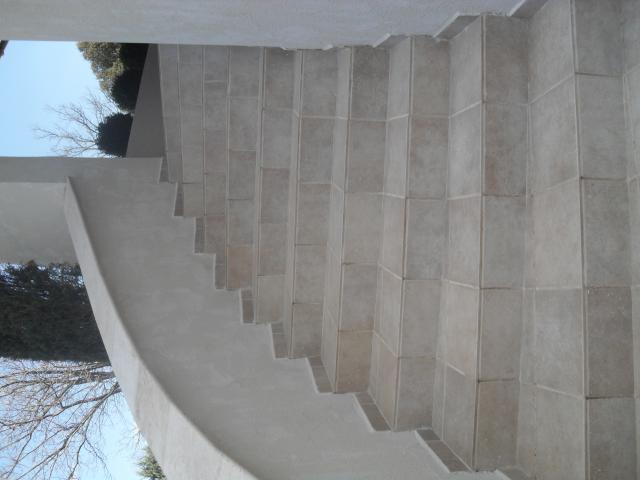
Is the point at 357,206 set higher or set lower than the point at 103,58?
lower

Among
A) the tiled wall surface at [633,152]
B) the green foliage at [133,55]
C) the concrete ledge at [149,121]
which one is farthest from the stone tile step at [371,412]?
the green foliage at [133,55]

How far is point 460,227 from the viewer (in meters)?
2.29

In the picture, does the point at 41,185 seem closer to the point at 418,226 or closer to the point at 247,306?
the point at 247,306

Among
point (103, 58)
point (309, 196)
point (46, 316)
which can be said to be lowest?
point (46, 316)

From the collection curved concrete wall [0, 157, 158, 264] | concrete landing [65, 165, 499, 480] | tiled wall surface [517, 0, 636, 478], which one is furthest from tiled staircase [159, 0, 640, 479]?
curved concrete wall [0, 157, 158, 264]

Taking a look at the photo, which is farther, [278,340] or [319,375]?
[278,340]

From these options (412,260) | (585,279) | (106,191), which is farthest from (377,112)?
(106,191)

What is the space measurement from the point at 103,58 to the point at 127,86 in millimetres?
1124

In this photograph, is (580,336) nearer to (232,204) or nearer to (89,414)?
(232,204)

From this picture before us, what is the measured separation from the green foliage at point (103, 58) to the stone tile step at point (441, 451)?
671 cm

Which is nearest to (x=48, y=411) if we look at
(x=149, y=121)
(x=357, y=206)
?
(x=149, y=121)

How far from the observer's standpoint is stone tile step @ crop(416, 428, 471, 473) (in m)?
2.16

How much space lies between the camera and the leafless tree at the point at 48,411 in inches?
261

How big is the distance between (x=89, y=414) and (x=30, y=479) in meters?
1.01
